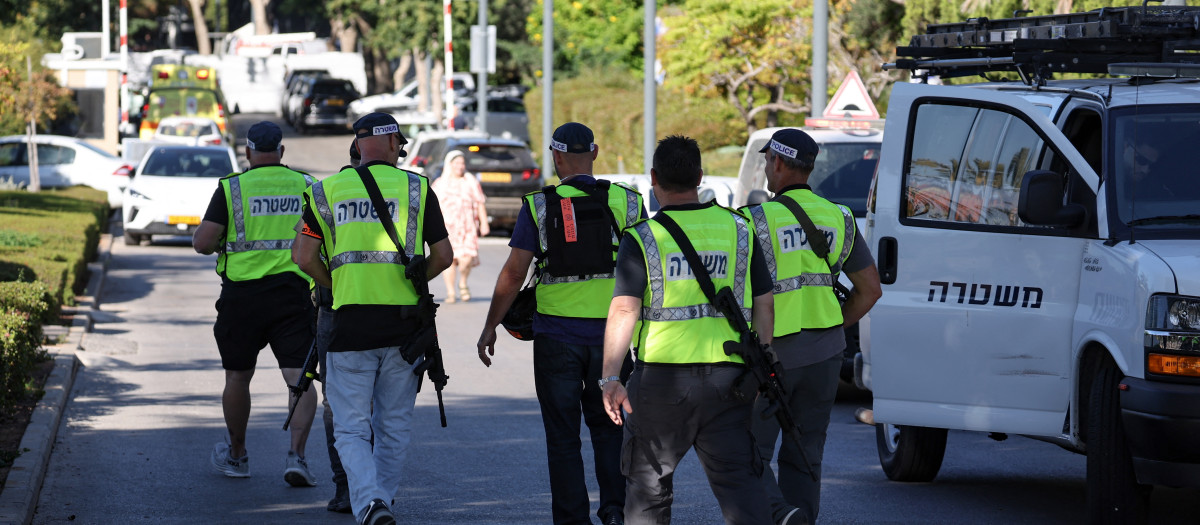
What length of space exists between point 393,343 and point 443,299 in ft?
35.6

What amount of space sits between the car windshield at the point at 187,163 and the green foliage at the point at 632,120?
964 centimetres

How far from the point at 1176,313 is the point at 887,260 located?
1710 millimetres

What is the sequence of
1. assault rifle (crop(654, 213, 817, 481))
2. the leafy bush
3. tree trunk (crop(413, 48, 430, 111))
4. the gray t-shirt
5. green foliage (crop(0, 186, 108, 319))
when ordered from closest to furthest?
assault rifle (crop(654, 213, 817, 481))
the gray t-shirt
the leafy bush
green foliage (crop(0, 186, 108, 319))
tree trunk (crop(413, 48, 430, 111))

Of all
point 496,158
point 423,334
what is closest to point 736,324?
point 423,334

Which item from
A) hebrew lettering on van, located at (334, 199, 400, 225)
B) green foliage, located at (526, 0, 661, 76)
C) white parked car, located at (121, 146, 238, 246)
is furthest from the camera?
green foliage, located at (526, 0, 661, 76)

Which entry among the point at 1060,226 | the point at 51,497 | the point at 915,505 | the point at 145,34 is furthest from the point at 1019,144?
the point at 145,34

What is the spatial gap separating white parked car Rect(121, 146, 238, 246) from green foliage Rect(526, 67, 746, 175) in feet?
33.2

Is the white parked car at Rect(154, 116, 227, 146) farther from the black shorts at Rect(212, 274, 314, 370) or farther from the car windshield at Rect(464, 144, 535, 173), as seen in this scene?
the black shorts at Rect(212, 274, 314, 370)

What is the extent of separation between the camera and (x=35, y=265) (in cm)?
1491

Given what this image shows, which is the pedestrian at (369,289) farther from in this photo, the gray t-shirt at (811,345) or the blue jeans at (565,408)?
the gray t-shirt at (811,345)

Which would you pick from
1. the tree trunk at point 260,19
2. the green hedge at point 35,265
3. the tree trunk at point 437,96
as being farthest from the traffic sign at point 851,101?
the tree trunk at point 260,19

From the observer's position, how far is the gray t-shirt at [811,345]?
6.13m

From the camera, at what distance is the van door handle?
7453mm

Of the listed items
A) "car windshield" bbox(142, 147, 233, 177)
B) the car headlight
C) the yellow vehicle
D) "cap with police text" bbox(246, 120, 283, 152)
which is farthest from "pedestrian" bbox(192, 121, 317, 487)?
the yellow vehicle
